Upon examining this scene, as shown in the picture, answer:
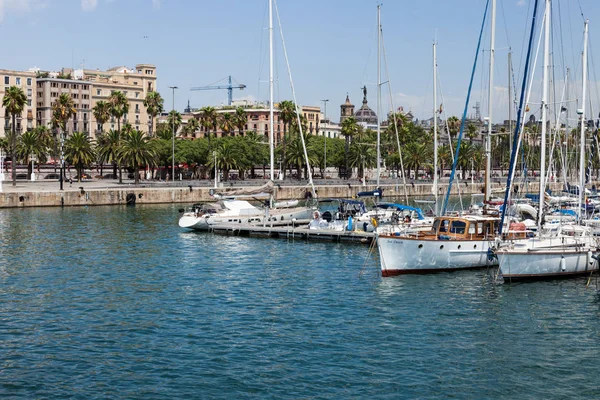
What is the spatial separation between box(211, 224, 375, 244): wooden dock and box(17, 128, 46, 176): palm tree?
67.9 meters

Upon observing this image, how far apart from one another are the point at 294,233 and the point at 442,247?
63.4 feet

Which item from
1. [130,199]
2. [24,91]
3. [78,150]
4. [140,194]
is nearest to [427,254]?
[130,199]

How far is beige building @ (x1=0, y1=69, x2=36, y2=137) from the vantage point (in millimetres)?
171750

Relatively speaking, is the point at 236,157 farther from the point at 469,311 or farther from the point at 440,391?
the point at 440,391

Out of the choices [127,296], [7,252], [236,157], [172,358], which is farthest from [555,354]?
[236,157]

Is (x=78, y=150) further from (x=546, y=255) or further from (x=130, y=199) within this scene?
(x=546, y=255)

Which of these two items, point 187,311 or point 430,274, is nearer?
point 187,311

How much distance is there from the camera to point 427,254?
4256 cm

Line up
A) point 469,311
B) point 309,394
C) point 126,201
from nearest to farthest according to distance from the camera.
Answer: point 309,394
point 469,311
point 126,201

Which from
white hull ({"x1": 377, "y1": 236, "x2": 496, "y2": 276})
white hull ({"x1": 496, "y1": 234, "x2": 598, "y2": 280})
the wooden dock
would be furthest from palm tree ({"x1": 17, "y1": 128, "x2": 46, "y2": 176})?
white hull ({"x1": 496, "y1": 234, "x2": 598, "y2": 280})

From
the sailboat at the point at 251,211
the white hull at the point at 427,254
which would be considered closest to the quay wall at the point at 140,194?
the sailboat at the point at 251,211

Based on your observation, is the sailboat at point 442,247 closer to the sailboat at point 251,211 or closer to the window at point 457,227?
the window at point 457,227

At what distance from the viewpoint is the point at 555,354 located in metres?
28.2

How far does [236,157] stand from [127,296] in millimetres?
90765
